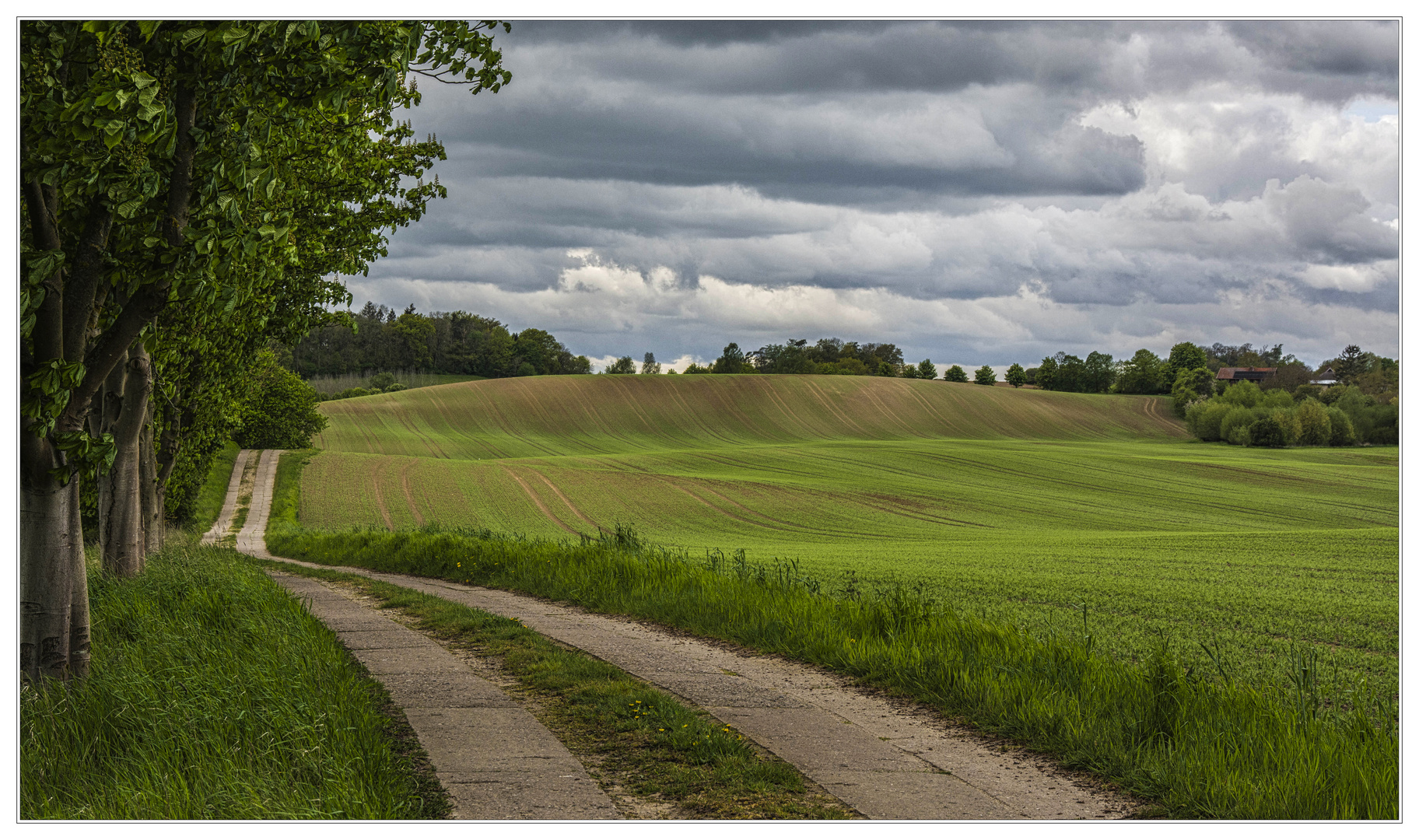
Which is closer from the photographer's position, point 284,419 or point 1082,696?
point 1082,696

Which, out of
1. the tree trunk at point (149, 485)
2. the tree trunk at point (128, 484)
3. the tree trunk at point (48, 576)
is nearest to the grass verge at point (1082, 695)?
the tree trunk at point (48, 576)

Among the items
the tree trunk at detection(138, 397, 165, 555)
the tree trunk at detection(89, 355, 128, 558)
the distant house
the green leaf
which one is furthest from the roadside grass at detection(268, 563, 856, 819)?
the distant house

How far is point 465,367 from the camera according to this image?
501 feet

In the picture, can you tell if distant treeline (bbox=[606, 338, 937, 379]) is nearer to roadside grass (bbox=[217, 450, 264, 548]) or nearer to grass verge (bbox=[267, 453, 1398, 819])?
roadside grass (bbox=[217, 450, 264, 548])

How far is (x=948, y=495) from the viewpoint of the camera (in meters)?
50.4

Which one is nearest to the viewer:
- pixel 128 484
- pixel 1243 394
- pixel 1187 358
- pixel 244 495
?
pixel 128 484

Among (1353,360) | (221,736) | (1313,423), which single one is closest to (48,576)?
(221,736)

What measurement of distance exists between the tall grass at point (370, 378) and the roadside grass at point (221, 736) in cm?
13650

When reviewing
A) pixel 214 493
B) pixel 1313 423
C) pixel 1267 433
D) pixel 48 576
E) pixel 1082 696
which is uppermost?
pixel 48 576

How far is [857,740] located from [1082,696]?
1.75 meters

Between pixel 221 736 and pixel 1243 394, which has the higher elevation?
pixel 1243 394

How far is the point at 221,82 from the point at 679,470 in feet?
196

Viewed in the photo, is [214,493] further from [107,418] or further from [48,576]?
[48,576]

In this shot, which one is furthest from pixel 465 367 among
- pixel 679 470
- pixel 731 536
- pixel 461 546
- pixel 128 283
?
pixel 128 283
